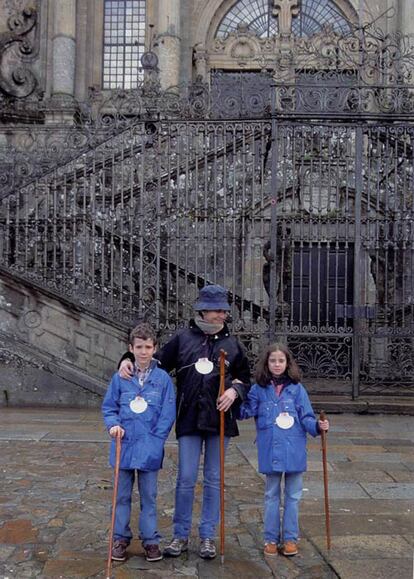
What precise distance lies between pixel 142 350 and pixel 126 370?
177mm

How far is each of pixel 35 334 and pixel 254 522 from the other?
6950 millimetres

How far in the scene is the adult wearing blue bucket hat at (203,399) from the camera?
16.9 feet

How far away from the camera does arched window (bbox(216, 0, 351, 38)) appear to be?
87.7 ft

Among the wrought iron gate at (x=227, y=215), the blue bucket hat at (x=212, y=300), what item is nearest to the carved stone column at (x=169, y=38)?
the wrought iron gate at (x=227, y=215)

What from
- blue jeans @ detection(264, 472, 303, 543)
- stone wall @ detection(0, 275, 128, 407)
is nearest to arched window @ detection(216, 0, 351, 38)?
stone wall @ detection(0, 275, 128, 407)

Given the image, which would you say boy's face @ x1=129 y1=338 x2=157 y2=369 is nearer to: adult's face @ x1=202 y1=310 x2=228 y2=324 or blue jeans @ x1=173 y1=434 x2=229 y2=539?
adult's face @ x1=202 y1=310 x2=228 y2=324

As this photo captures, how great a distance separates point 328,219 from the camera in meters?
12.6

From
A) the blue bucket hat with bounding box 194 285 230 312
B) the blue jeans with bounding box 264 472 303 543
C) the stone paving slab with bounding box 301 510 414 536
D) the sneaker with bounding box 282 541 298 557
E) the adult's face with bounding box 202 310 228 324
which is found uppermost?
the blue bucket hat with bounding box 194 285 230 312

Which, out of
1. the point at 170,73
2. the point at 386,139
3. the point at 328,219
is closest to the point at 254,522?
the point at 328,219

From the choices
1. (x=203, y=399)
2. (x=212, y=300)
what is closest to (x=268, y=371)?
(x=203, y=399)

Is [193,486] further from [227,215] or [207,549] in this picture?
[227,215]

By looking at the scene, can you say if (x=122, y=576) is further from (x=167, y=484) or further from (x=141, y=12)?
(x=141, y=12)

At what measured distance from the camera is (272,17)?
1057 inches

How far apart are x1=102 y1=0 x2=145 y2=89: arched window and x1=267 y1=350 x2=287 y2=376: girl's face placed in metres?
23.0
